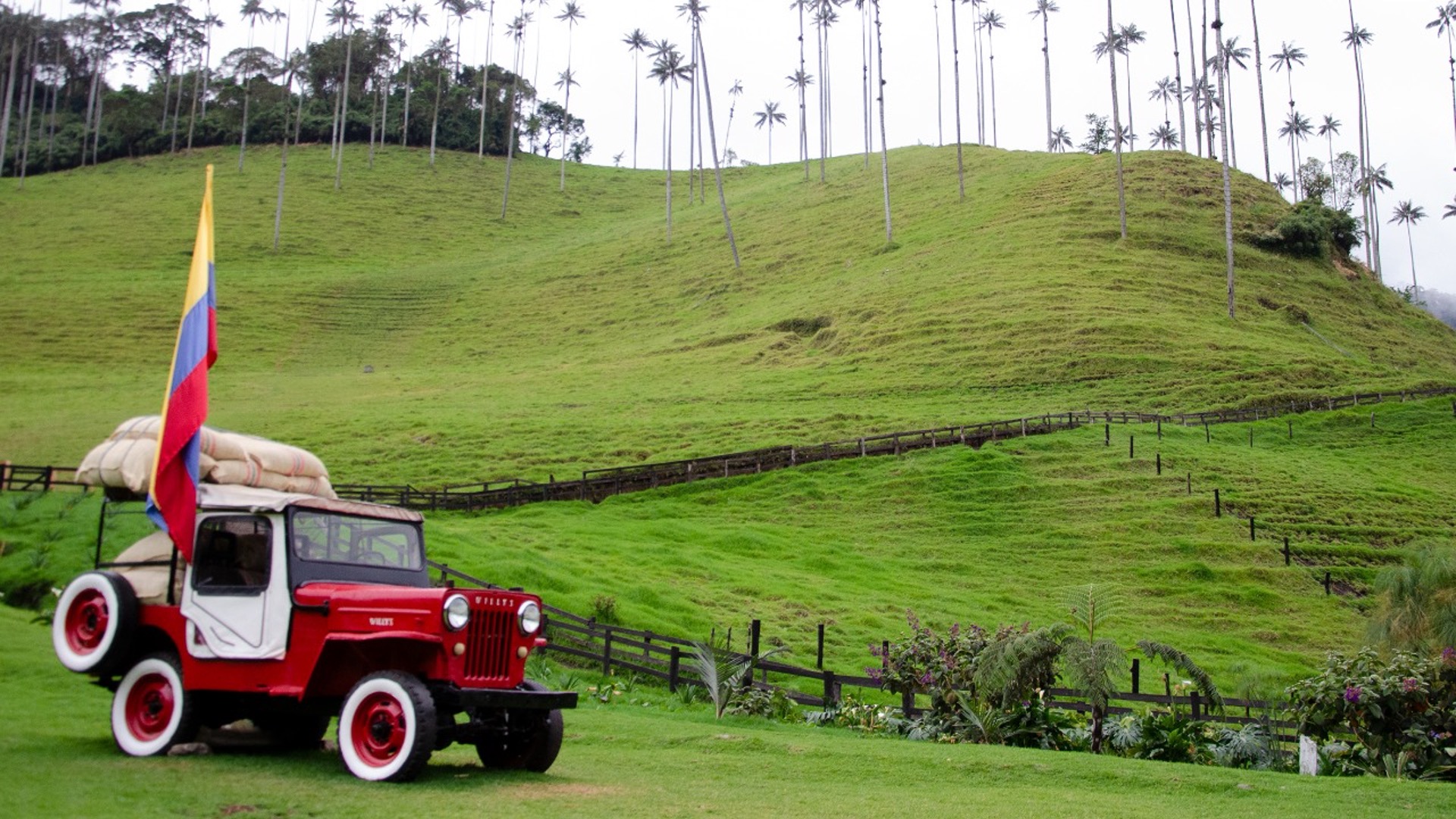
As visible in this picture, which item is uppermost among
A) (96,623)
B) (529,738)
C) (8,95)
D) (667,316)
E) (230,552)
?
(8,95)

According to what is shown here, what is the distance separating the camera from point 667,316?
294 feet

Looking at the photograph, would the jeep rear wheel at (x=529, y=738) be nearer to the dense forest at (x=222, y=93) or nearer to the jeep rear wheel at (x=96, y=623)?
the jeep rear wheel at (x=96, y=623)

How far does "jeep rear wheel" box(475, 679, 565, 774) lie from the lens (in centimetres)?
1119

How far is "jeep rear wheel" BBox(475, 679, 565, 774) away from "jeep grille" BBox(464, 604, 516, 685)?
49 centimetres

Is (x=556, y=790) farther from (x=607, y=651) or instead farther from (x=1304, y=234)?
(x=1304, y=234)

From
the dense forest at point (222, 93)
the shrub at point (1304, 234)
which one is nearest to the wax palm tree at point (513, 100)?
the dense forest at point (222, 93)

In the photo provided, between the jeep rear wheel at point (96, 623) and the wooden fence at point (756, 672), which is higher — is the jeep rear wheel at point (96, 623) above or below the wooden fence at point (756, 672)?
above

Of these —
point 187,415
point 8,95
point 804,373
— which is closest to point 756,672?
point 187,415

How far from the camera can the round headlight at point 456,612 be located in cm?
1022

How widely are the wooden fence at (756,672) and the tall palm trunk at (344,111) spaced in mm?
116995

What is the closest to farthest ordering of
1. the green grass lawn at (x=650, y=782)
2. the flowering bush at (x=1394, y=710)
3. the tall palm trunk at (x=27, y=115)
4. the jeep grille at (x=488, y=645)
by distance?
the green grass lawn at (x=650, y=782)
the jeep grille at (x=488, y=645)
the flowering bush at (x=1394, y=710)
the tall palm trunk at (x=27, y=115)

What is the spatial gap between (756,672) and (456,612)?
12.9 meters

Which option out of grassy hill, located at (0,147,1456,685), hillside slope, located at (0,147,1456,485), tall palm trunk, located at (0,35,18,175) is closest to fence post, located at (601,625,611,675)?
grassy hill, located at (0,147,1456,685)

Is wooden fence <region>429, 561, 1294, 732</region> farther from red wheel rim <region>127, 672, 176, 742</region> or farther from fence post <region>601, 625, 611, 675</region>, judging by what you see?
red wheel rim <region>127, 672, 176, 742</region>
